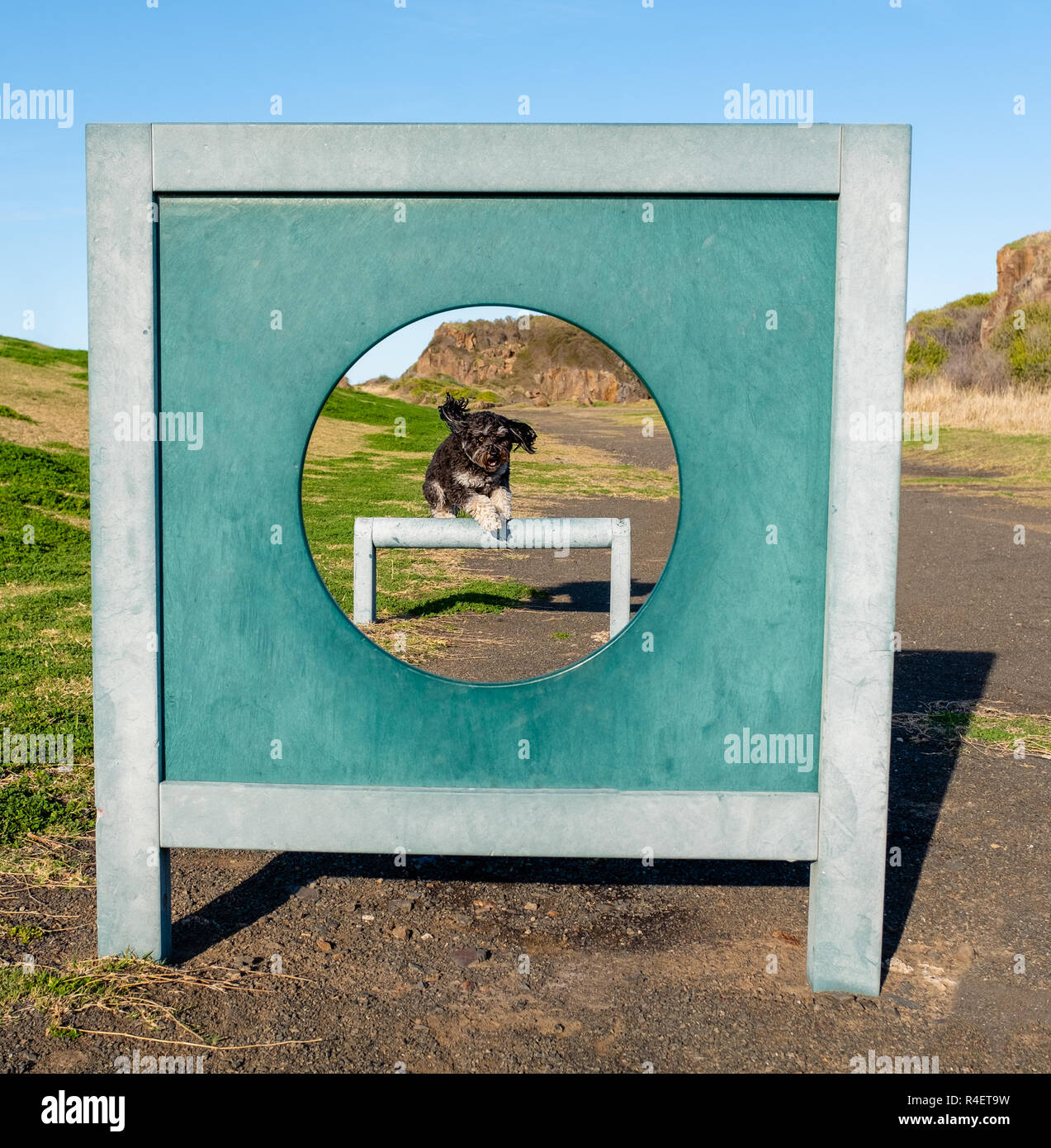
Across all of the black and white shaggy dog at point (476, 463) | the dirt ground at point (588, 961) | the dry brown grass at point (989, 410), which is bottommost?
the dirt ground at point (588, 961)

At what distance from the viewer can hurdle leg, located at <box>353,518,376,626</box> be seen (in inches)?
245

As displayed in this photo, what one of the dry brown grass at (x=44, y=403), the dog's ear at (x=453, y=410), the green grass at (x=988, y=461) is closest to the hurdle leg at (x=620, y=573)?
the dog's ear at (x=453, y=410)

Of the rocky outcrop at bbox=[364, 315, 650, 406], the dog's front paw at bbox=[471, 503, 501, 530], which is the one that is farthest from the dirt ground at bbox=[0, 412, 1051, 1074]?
the rocky outcrop at bbox=[364, 315, 650, 406]

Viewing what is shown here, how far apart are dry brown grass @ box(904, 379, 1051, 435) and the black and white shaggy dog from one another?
20.1 metres

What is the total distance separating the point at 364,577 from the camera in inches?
261

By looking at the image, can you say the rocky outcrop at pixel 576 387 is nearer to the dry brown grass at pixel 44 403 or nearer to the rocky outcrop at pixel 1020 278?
the dry brown grass at pixel 44 403

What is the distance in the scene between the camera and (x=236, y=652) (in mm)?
2895

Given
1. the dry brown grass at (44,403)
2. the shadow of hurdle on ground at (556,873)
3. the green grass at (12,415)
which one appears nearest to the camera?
the shadow of hurdle on ground at (556,873)

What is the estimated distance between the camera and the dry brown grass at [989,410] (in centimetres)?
2344

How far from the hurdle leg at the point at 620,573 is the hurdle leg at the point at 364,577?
4.43 ft

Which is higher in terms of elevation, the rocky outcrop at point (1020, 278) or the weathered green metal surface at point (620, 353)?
the rocky outcrop at point (1020, 278)

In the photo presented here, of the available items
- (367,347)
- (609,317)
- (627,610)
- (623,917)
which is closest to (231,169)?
(367,347)

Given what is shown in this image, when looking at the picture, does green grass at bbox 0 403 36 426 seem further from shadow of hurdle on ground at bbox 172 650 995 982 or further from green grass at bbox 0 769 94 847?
shadow of hurdle on ground at bbox 172 650 995 982

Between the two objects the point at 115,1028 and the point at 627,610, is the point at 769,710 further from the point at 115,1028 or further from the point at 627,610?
the point at 627,610
